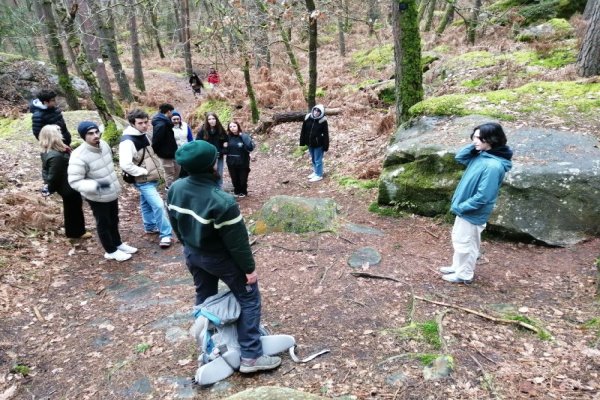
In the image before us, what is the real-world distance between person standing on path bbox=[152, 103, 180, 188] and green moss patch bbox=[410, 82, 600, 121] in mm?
4923

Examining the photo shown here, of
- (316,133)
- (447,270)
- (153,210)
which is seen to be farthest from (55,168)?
(447,270)

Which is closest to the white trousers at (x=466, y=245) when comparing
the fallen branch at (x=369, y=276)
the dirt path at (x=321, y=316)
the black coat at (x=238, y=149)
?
the dirt path at (x=321, y=316)

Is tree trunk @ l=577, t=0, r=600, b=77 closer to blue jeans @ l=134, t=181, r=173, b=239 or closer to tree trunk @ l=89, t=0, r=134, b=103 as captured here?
blue jeans @ l=134, t=181, r=173, b=239

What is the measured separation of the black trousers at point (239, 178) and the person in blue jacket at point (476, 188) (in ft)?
17.5

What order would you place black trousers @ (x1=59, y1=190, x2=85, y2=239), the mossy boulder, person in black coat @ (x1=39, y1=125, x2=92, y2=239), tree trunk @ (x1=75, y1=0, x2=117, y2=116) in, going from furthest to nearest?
tree trunk @ (x1=75, y1=0, x2=117, y2=116) → the mossy boulder → black trousers @ (x1=59, y1=190, x2=85, y2=239) → person in black coat @ (x1=39, y1=125, x2=92, y2=239)

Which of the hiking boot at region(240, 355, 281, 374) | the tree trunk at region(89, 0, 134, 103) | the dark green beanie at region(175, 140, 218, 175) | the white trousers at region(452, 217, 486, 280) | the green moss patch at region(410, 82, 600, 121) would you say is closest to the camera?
the dark green beanie at region(175, 140, 218, 175)

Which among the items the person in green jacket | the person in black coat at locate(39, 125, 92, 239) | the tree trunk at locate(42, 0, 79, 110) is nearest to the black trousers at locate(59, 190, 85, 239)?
the person in black coat at locate(39, 125, 92, 239)

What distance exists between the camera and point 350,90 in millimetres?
15250

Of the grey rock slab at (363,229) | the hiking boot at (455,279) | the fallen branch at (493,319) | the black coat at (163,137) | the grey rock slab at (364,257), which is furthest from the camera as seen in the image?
the black coat at (163,137)

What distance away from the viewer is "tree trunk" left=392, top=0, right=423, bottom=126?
26.8 feet

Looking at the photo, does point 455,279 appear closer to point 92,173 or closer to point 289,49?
point 92,173

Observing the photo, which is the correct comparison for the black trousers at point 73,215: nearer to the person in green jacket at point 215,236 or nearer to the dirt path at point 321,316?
the dirt path at point 321,316

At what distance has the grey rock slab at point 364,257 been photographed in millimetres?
5682

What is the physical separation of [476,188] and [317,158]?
5.56 meters
